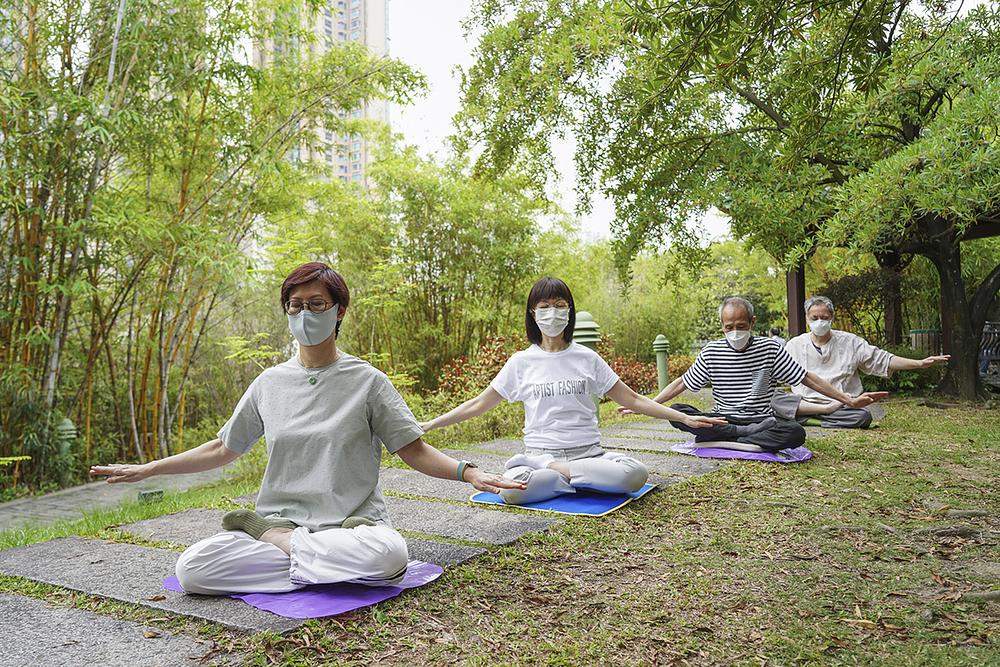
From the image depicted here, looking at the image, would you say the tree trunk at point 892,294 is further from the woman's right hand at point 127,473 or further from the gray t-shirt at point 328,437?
the woman's right hand at point 127,473

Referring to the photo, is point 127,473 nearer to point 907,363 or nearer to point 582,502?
point 582,502

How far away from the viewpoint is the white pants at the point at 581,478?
3.67 metres

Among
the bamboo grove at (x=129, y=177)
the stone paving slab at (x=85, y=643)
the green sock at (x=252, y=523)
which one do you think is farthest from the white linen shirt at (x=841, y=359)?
the stone paving slab at (x=85, y=643)

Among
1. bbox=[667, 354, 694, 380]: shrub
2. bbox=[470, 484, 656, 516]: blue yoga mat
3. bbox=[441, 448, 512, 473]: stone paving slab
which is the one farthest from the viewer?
bbox=[667, 354, 694, 380]: shrub

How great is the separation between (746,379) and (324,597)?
3.55m

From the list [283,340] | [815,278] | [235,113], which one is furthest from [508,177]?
[815,278]

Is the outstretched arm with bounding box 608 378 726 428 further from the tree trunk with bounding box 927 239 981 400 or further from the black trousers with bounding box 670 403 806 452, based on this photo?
the tree trunk with bounding box 927 239 981 400

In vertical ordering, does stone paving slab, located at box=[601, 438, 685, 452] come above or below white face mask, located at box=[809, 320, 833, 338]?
below

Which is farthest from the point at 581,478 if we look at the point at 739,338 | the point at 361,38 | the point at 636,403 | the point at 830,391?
the point at 361,38

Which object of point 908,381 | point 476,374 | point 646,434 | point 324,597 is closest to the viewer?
point 324,597

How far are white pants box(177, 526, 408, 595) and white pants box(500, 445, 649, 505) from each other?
1.24m

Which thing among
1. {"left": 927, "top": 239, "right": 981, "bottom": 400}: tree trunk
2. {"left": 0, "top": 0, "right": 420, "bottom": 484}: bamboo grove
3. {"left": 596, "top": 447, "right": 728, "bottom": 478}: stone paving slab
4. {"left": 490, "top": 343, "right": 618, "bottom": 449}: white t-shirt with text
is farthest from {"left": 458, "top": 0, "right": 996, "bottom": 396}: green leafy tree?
{"left": 490, "top": 343, "right": 618, "bottom": 449}: white t-shirt with text

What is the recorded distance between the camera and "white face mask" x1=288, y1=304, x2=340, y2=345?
255 centimetres

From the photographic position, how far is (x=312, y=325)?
2.56 metres
